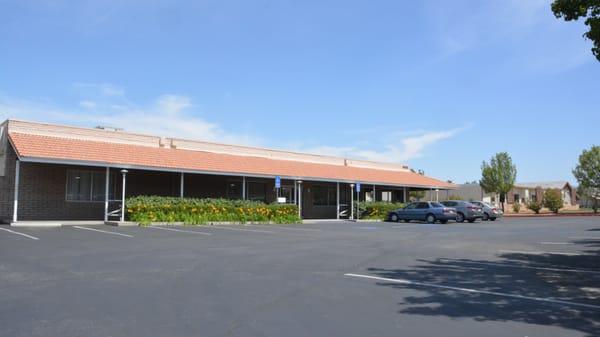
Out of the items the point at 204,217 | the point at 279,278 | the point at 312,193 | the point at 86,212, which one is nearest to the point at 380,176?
the point at 312,193

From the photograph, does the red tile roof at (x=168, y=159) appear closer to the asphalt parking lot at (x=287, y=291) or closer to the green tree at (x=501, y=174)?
the asphalt parking lot at (x=287, y=291)

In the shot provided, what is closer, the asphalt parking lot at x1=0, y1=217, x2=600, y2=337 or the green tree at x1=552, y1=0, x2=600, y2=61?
the asphalt parking lot at x1=0, y1=217, x2=600, y2=337

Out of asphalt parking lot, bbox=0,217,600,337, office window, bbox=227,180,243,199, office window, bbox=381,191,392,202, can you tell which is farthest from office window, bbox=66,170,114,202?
office window, bbox=381,191,392,202

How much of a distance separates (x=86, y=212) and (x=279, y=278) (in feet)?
57.3

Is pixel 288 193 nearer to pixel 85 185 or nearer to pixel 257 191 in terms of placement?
pixel 257 191

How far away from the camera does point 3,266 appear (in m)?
9.47

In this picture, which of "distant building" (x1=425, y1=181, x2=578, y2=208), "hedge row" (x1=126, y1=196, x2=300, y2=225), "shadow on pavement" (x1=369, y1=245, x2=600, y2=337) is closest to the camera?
"shadow on pavement" (x1=369, y1=245, x2=600, y2=337)

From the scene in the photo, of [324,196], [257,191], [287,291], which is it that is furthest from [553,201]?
[287,291]

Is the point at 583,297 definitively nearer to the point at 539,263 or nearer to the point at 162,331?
the point at 539,263

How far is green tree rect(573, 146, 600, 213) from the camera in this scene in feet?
198

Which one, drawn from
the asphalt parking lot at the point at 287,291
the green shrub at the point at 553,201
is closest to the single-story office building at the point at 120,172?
the asphalt parking lot at the point at 287,291

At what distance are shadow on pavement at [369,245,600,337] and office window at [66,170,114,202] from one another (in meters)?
17.4

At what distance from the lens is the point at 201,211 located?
24094 mm

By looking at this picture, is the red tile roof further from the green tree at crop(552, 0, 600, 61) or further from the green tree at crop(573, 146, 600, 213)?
the green tree at crop(573, 146, 600, 213)
